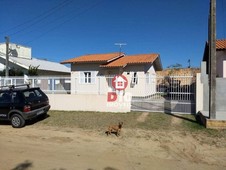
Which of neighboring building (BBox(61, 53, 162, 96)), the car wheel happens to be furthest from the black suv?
neighboring building (BBox(61, 53, 162, 96))

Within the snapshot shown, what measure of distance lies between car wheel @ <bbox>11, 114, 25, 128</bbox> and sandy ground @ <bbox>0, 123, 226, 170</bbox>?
816 millimetres

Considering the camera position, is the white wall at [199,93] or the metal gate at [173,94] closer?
the white wall at [199,93]

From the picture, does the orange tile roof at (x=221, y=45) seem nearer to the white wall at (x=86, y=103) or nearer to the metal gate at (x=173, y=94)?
the metal gate at (x=173, y=94)

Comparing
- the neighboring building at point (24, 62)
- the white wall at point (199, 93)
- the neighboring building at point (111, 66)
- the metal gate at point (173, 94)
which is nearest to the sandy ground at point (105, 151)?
the white wall at point (199, 93)

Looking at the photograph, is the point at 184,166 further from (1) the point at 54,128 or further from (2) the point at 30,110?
(2) the point at 30,110

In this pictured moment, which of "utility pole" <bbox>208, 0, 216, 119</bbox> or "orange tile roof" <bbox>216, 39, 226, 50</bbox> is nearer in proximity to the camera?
"utility pole" <bbox>208, 0, 216, 119</bbox>

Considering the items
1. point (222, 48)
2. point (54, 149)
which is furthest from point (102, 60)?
point (54, 149)

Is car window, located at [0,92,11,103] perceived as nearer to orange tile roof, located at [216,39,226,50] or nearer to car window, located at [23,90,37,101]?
car window, located at [23,90,37,101]

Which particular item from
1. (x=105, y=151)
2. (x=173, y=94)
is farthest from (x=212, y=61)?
(x=105, y=151)

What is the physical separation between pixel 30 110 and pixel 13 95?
99cm

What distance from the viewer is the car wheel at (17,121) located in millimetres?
10078

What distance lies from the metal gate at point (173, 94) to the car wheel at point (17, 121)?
19.2ft

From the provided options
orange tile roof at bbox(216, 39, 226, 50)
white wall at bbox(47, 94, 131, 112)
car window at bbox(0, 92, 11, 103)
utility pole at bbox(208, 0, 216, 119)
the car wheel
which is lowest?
the car wheel

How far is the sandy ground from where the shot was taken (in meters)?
5.52
